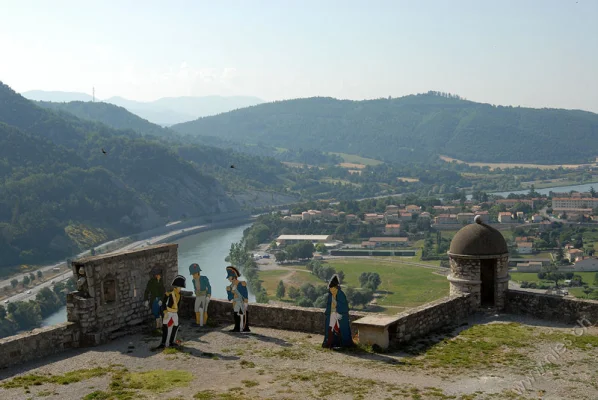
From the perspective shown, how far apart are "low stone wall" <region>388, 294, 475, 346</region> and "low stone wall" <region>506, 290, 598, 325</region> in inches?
45.8

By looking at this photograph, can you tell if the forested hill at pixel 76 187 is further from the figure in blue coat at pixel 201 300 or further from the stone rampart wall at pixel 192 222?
the figure in blue coat at pixel 201 300

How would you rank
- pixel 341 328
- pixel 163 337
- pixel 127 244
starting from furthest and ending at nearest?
pixel 127 244, pixel 163 337, pixel 341 328

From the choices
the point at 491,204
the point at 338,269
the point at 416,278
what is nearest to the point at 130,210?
the point at 338,269

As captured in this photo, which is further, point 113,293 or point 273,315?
point 273,315

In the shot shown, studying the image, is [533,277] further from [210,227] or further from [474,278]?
[474,278]

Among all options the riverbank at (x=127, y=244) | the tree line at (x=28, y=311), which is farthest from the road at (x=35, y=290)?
the tree line at (x=28, y=311)

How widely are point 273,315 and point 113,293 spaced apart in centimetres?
355

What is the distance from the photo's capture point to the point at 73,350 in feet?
47.6

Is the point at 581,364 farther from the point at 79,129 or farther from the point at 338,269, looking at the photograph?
the point at 79,129

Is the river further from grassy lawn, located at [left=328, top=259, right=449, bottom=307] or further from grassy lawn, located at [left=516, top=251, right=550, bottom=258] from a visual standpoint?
grassy lawn, located at [left=516, top=251, right=550, bottom=258]

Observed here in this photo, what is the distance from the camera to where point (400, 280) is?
312 ft

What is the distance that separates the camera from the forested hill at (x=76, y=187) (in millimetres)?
117188

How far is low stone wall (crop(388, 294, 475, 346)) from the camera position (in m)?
13.6

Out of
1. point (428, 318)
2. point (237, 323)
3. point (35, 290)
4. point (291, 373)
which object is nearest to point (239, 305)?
point (237, 323)
